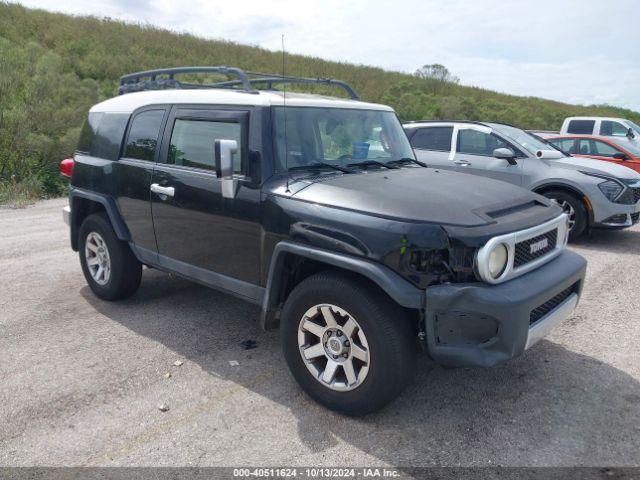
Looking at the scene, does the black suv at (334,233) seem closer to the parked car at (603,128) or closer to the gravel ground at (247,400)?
the gravel ground at (247,400)

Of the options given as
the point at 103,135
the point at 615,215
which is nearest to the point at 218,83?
the point at 103,135

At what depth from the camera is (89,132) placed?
5352 millimetres

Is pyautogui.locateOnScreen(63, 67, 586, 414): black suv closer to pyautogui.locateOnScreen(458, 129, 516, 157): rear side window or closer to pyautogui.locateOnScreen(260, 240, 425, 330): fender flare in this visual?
pyautogui.locateOnScreen(260, 240, 425, 330): fender flare

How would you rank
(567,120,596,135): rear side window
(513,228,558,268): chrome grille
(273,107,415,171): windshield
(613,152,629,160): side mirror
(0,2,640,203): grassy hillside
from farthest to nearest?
1. (567,120,596,135): rear side window
2. (0,2,640,203): grassy hillside
3. (613,152,629,160): side mirror
4. (273,107,415,171): windshield
5. (513,228,558,268): chrome grille

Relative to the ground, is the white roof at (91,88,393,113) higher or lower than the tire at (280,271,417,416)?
higher

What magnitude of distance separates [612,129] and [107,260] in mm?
14794

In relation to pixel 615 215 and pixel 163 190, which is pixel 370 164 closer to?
pixel 163 190

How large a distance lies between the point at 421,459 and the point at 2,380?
2914mm

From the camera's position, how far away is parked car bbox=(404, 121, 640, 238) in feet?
25.6

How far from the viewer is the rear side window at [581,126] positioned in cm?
1541

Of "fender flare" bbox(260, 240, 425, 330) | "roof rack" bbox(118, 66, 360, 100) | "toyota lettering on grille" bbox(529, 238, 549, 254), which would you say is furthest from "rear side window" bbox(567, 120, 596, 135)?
"fender flare" bbox(260, 240, 425, 330)

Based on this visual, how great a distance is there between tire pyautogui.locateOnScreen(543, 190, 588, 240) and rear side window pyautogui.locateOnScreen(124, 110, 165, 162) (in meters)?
5.94

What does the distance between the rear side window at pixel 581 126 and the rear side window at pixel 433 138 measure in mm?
8324

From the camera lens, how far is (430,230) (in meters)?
3.02
